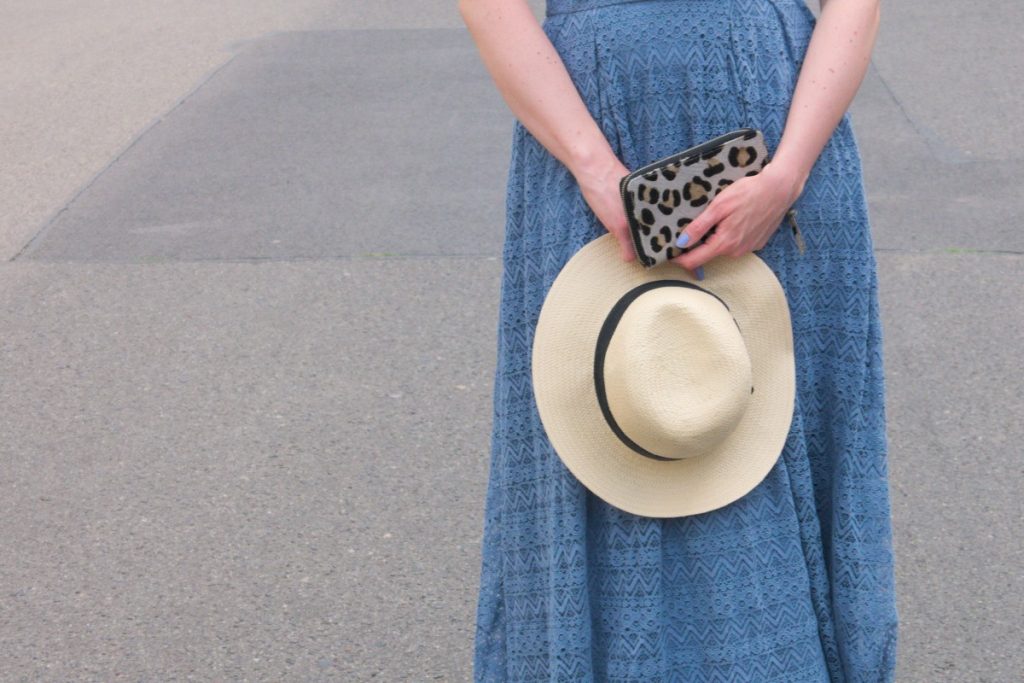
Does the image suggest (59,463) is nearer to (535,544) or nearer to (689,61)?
(535,544)

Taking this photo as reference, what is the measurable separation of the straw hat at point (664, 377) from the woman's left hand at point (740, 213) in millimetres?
67

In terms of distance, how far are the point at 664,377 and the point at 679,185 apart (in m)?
0.26

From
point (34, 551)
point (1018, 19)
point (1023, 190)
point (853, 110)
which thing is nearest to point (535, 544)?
point (34, 551)

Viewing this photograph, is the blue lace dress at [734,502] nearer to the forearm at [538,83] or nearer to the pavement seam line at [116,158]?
the forearm at [538,83]

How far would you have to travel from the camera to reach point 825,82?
1.81 m

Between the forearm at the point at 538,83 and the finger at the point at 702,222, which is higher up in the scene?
the forearm at the point at 538,83

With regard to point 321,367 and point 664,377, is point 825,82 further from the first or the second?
point 321,367

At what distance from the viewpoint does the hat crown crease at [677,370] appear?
1.77m

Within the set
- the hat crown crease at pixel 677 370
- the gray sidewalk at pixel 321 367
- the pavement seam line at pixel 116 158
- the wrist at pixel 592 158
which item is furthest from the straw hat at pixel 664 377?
the pavement seam line at pixel 116 158

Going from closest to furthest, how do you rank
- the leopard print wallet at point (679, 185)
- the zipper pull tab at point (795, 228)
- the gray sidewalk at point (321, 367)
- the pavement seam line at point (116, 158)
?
the leopard print wallet at point (679, 185) → the zipper pull tab at point (795, 228) → the gray sidewalk at point (321, 367) → the pavement seam line at point (116, 158)

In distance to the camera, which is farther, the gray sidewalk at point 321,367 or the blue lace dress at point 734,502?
the gray sidewalk at point 321,367

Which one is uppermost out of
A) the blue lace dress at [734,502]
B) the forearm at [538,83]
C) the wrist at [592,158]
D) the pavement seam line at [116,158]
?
the forearm at [538,83]

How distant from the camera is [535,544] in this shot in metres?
2.00

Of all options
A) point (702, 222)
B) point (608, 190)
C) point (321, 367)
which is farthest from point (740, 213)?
point (321, 367)
